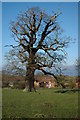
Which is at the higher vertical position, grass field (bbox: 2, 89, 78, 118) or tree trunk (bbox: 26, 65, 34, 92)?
tree trunk (bbox: 26, 65, 34, 92)

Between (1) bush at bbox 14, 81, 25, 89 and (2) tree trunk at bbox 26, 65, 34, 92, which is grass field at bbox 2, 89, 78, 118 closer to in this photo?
(2) tree trunk at bbox 26, 65, 34, 92

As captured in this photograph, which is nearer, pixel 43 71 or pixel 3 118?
pixel 3 118

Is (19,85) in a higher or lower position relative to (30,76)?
lower

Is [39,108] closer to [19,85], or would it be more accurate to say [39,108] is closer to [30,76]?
[30,76]

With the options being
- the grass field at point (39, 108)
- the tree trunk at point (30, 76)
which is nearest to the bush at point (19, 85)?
the tree trunk at point (30, 76)

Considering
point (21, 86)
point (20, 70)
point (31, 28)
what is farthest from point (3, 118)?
point (21, 86)

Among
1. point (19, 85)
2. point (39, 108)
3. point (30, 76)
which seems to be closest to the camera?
point (39, 108)

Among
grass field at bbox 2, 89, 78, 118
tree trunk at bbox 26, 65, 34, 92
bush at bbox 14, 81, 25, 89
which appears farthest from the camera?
bush at bbox 14, 81, 25, 89

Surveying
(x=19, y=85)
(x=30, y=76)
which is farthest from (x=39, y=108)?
(x=19, y=85)

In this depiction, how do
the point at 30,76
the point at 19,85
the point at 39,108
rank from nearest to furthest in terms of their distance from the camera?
the point at 39,108 → the point at 30,76 → the point at 19,85

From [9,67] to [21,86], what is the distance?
8.91 meters

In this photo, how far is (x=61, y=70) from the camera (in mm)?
26016

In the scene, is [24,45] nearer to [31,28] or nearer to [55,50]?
[31,28]

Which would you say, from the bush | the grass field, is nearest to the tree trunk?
the bush
